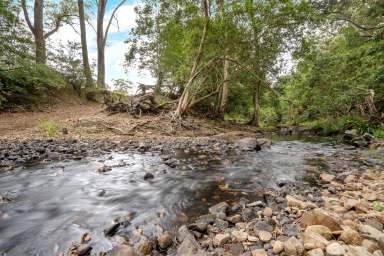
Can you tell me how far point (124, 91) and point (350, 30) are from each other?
1441 centimetres

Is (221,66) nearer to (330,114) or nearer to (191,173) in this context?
(330,114)

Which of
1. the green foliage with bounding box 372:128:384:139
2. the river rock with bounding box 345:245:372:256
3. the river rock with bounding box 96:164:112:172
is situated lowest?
Result: the river rock with bounding box 96:164:112:172

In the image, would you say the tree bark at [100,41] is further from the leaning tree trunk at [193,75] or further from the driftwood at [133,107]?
the leaning tree trunk at [193,75]

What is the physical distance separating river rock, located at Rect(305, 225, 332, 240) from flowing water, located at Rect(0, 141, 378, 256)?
122 cm

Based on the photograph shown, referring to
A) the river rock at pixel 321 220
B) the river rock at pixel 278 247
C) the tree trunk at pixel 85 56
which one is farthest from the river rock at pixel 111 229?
the tree trunk at pixel 85 56

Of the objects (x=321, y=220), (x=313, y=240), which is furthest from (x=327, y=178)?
(x=313, y=240)

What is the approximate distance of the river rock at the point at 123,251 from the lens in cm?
182

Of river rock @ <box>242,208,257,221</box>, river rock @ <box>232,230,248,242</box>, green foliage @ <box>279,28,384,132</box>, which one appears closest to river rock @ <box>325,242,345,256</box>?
river rock @ <box>232,230,248,242</box>

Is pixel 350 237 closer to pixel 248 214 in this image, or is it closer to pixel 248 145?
pixel 248 214

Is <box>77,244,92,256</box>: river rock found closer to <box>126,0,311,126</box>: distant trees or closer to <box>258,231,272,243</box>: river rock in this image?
<box>258,231,272,243</box>: river rock

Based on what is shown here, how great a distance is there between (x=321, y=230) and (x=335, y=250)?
1.06 feet

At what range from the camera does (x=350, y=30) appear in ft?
41.5

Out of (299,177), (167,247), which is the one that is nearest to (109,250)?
(167,247)

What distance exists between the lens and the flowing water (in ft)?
7.48
